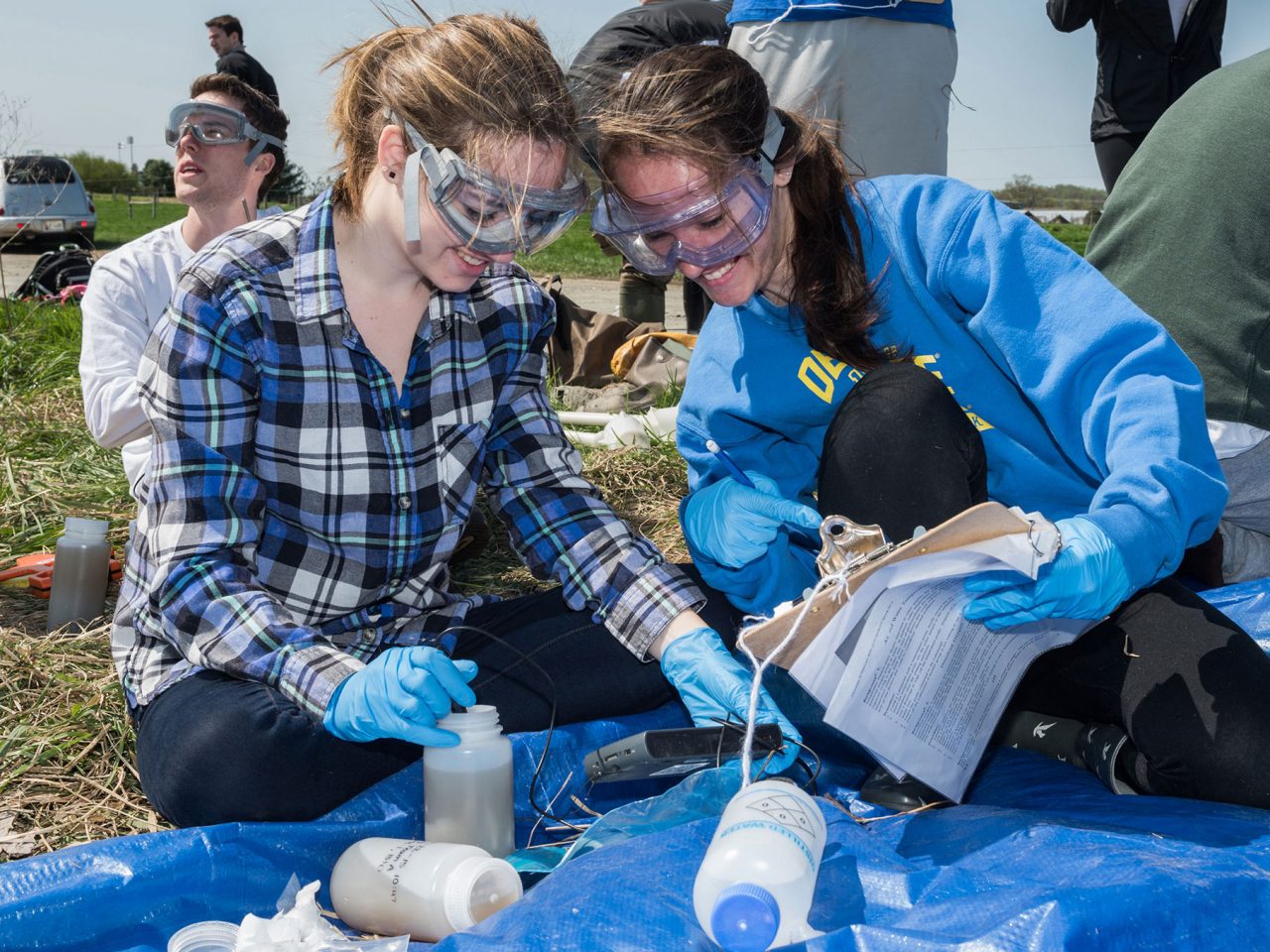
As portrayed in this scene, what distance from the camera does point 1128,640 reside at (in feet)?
6.39

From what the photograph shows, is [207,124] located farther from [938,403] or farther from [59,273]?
[59,273]

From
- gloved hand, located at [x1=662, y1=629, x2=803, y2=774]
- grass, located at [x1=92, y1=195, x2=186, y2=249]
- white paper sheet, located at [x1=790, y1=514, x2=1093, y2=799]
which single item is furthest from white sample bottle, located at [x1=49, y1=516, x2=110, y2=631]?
grass, located at [x1=92, y1=195, x2=186, y2=249]

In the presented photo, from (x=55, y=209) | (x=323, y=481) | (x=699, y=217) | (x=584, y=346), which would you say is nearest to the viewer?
(x=699, y=217)

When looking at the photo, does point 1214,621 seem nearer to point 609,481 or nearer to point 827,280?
point 827,280

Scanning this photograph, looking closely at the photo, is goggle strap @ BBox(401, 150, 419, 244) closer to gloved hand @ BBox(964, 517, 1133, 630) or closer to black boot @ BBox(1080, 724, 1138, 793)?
gloved hand @ BBox(964, 517, 1133, 630)

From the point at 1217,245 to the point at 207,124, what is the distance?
8.06 ft

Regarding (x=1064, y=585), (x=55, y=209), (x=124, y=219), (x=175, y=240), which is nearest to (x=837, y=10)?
(x=175, y=240)

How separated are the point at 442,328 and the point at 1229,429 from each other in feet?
5.16

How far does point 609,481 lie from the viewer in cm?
389

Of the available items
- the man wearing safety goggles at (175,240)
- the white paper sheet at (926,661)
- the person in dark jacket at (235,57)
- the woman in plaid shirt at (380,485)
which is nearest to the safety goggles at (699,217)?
the woman in plaid shirt at (380,485)

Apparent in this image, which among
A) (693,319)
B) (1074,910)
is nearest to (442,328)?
(1074,910)

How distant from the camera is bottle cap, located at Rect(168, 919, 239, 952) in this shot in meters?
1.52

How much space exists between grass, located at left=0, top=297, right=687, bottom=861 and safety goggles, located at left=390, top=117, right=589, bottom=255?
46.2 inches

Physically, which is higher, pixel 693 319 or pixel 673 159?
pixel 673 159
